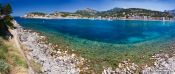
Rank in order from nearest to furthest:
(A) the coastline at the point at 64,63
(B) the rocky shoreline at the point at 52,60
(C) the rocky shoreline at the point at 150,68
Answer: (B) the rocky shoreline at the point at 52,60, (A) the coastline at the point at 64,63, (C) the rocky shoreline at the point at 150,68

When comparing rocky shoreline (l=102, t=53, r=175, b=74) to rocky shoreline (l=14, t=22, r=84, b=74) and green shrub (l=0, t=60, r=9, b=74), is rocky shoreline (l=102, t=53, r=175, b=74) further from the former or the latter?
green shrub (l=0, t=60, r=9, b=74)

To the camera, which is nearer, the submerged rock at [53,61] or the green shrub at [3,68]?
the green shrub at [3,68]

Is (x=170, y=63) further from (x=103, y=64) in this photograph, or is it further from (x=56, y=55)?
(x=56, y=55)

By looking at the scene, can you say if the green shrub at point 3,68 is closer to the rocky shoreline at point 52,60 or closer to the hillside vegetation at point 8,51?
the hillside vegetation at point 8,51

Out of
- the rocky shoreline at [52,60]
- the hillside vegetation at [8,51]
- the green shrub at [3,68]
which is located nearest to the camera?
the green shrub at [3,68]

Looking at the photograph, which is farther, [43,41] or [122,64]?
[43,41]

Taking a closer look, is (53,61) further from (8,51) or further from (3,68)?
(3,68)

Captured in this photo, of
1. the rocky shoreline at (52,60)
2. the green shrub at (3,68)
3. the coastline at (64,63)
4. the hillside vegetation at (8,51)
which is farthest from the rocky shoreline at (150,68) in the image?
the green shrub at (3,68)

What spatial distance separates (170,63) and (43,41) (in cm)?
2373

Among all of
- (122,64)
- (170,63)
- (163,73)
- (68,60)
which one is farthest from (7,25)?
(170,63)

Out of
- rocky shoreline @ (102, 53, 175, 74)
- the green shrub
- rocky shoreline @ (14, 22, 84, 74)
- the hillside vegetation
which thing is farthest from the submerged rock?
the green shrub

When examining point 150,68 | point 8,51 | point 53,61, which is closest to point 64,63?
point 53,61

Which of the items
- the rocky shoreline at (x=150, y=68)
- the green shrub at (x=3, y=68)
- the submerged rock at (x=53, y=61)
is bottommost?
the rocky shoreline at (x=150, y=68)

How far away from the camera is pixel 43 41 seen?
226ft
